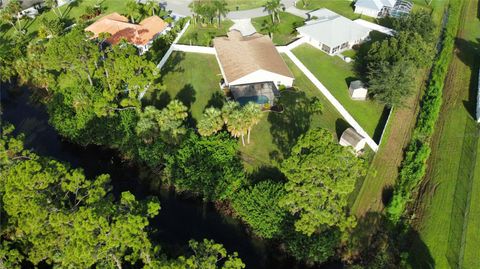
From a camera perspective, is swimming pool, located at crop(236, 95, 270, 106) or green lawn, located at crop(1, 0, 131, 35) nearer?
swimming pool, located at crop(236, 95, 270, 106)

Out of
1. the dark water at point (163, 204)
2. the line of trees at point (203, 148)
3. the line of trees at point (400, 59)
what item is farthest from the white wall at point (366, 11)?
the dark water at point (163, 204)

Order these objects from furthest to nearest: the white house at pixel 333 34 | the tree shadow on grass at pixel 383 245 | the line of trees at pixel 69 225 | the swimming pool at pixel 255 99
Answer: the white house at pixel 333 34
the swimming pool at pixel 255 99
the tree shadow on grass at pixel 383 245
the line of trees at pixel 69 225

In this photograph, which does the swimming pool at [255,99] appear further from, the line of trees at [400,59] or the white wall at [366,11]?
the white wall at [366,11]

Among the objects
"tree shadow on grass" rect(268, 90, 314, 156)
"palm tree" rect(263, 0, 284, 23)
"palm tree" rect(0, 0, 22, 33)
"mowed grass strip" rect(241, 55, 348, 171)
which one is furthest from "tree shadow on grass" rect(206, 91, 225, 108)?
"palm tree" rect(0, 0, 22, 33)

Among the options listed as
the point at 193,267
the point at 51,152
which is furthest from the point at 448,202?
the point at 51,152

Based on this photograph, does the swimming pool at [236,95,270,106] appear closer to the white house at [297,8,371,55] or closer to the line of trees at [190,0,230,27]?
the white house at [297,8,371,55]

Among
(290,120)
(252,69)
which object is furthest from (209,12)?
(290,120)
